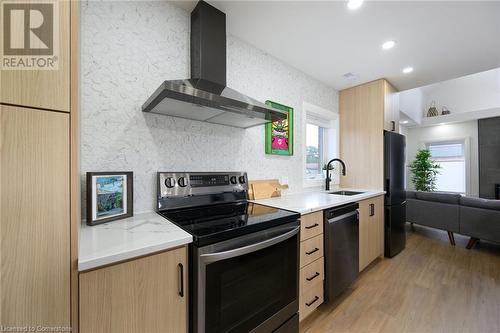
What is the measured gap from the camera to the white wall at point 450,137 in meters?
5.21

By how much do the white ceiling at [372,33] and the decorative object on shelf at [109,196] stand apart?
1297 millimetres

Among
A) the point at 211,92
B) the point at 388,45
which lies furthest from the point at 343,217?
the point at 388,45

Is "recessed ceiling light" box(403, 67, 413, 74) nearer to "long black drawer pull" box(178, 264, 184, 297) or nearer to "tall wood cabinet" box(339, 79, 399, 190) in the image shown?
"tall wood cabinet" box(339, 79, 399, 190)

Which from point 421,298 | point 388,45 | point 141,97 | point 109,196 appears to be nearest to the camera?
point 109,196

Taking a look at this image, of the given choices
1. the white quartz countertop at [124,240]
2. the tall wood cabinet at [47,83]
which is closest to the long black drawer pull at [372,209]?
the white quartz countertop at [124,240]

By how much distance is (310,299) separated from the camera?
1.50 meters

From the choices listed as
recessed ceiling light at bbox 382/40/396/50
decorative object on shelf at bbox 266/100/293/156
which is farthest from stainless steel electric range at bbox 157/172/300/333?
recessed ceiling light at bbox 382/40/396/50

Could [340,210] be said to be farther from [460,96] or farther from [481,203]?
[460,96]

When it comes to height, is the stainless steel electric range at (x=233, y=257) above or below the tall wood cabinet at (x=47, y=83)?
below

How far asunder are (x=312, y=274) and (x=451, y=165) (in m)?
6.57

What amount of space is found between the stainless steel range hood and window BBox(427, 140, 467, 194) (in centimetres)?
664

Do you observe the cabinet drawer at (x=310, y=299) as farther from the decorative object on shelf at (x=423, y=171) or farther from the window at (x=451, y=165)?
the window at (x=451, y=165)

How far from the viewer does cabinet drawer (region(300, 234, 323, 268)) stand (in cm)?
143

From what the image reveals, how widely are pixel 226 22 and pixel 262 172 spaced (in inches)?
51.7
